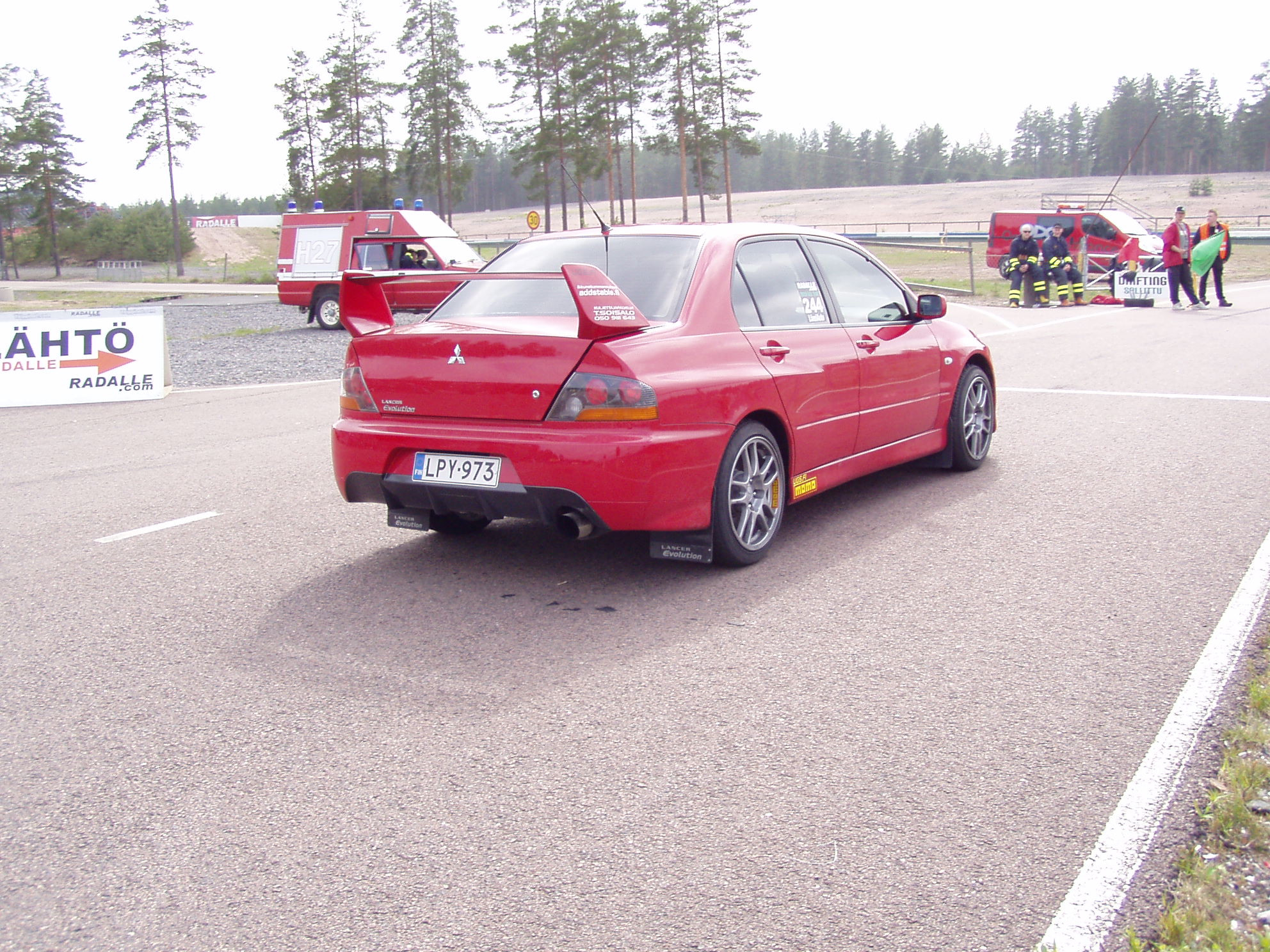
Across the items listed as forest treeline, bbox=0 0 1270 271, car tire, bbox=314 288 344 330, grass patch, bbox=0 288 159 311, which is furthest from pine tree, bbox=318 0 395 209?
car tire, bbox=314 288 344 330

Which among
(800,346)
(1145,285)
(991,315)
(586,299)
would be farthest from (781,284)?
(1145,285)

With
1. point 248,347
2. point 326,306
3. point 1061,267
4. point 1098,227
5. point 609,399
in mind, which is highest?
point 1098,227

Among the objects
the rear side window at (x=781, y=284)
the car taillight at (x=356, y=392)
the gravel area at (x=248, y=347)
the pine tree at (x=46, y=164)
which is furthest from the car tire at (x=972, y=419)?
the pine tree at (x=46, y=164)

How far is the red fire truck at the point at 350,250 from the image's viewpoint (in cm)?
2180

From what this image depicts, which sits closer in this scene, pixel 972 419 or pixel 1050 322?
pixel 972 419

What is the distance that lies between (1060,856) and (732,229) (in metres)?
3.57

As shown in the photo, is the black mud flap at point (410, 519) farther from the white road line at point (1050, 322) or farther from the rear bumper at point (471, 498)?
the white road line at point (1050, 322)

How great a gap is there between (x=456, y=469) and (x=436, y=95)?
66763 millimetres

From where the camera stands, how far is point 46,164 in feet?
271

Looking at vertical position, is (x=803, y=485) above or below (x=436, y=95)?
below

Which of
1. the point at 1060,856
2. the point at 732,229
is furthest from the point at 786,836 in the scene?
the point at 732,229

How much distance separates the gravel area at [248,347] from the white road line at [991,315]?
10578mm

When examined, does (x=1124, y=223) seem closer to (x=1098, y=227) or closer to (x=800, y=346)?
(x=1098, y=227)

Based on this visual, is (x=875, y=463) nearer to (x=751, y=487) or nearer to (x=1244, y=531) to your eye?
(x=751, y=487)
